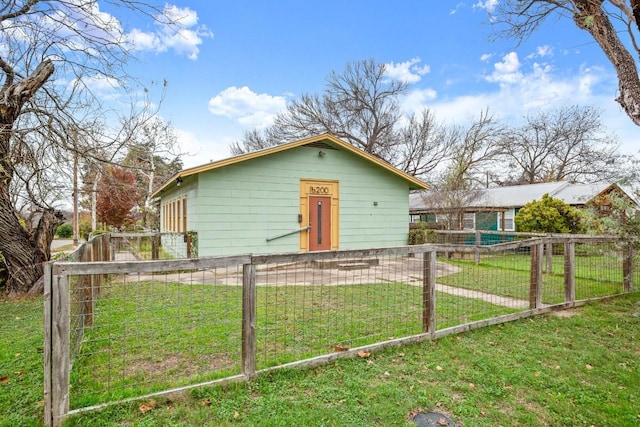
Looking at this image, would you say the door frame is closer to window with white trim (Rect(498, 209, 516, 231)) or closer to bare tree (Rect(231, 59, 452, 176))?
window with white trim (Rect(498, 209, 516, 231))

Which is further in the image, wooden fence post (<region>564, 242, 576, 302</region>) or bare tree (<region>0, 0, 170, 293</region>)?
wooden fence post (<region>564, 242, 576, 302</region>)

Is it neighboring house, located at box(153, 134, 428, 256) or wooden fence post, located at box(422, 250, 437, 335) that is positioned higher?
neighboring house, located at box(153, 134, 428, 256)

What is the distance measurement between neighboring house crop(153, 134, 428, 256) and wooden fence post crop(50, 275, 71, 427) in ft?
21.9

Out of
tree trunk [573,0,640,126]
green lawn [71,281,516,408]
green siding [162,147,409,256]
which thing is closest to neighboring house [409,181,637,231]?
green siding [162,147,409,256]

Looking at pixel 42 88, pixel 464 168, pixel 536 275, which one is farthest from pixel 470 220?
pixel 42 88

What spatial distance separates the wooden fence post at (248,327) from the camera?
Result: 2914 millimetres

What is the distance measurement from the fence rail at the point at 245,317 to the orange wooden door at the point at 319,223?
11.2 feet

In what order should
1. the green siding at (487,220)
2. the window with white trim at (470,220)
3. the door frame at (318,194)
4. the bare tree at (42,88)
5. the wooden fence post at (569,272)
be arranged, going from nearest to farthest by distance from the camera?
1. the bare tree at (42,88)
2. the wooden fence post at (569,272)
3. the door frame at (318,194)
4. the green siding at (487,220)
5. the window with white trim at (470,220)

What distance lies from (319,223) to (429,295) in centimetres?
682

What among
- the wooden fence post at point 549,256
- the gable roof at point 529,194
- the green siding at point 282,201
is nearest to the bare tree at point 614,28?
the wooden fence post at point 549,256

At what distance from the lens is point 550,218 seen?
1425 cm

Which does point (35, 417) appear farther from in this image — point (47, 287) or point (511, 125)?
point (511, 125)

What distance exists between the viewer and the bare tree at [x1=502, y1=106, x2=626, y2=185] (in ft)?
80.1

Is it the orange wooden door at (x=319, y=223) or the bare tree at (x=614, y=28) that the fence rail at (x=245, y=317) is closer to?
the bare tree at (x=614, y=28)
